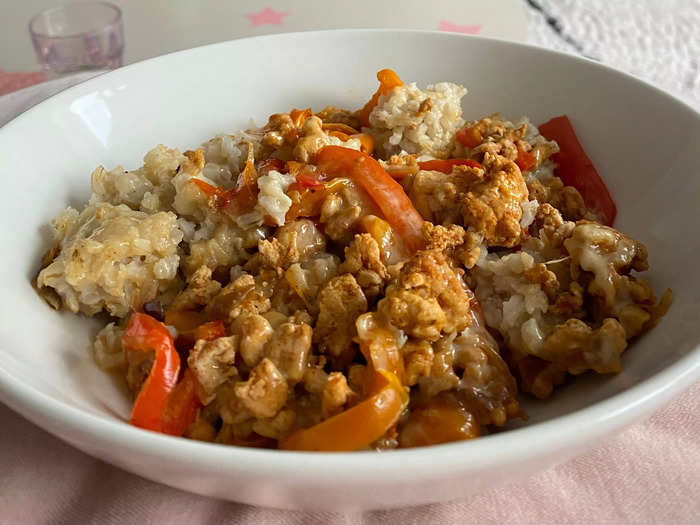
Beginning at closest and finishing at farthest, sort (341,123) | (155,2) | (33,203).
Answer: (33,203), (341,123), (155,2)

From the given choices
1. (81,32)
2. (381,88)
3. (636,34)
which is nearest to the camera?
(381,88)

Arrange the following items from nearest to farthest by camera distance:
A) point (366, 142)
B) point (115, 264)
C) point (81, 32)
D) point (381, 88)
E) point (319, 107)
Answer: point (115, 264) → point (366, 142) → point (381, 88) → point (319, 107) → point (81, 32)

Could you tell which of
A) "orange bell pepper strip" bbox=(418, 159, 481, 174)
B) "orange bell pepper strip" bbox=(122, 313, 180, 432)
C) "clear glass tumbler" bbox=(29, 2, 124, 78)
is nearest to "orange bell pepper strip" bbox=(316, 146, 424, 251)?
"orange bell pepper strip" bbox=(418, 159, 481, 174)

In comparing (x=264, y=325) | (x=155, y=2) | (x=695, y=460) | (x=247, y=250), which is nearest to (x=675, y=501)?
(x=695, y=460)

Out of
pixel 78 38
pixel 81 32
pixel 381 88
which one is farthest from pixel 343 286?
pixel 81 32

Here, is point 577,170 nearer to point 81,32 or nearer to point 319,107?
point 319,107

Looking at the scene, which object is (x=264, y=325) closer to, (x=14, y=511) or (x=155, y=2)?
Result: (x=14, y=511)

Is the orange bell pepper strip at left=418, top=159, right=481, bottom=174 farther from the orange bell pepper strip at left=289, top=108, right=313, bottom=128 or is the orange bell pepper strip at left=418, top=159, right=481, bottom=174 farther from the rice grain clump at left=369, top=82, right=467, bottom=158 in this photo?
the orange bell pepper strip at left=289, top=108, right=313, bottom=128
